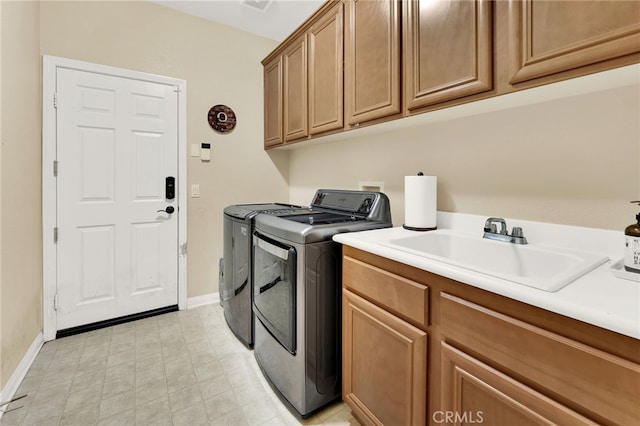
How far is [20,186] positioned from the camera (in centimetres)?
178

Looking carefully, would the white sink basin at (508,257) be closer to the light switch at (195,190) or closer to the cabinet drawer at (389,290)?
the cabinet drawer at (389,290)

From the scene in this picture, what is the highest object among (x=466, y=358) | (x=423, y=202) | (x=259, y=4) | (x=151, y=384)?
(x=259, y=4)

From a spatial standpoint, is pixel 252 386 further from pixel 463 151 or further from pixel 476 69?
pixel 476 69

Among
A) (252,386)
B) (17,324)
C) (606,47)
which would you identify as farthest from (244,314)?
(606,47)

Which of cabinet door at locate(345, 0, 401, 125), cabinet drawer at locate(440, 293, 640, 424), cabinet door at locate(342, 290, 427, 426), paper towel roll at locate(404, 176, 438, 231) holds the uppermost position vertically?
cabinet door at locate(345, 0, 401, 125)

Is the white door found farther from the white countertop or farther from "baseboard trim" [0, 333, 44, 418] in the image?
the white countertop

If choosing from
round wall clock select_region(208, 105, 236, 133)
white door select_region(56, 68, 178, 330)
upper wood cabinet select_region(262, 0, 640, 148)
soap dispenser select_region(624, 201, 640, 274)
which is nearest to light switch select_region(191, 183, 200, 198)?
white door select_region(56, 68, 178, 330)

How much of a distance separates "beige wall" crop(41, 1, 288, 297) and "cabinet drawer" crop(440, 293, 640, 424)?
2403 mm

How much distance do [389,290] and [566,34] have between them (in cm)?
101

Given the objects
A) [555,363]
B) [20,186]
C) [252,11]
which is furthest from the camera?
[252,11]

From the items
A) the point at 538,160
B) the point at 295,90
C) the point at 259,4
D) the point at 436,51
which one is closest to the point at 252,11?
the point at 259,4

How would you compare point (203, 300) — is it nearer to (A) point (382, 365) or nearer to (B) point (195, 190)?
(B) point (195, 190)

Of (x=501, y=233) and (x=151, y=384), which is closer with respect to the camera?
(x=501, y=233)

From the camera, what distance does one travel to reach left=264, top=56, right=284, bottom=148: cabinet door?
260cm
